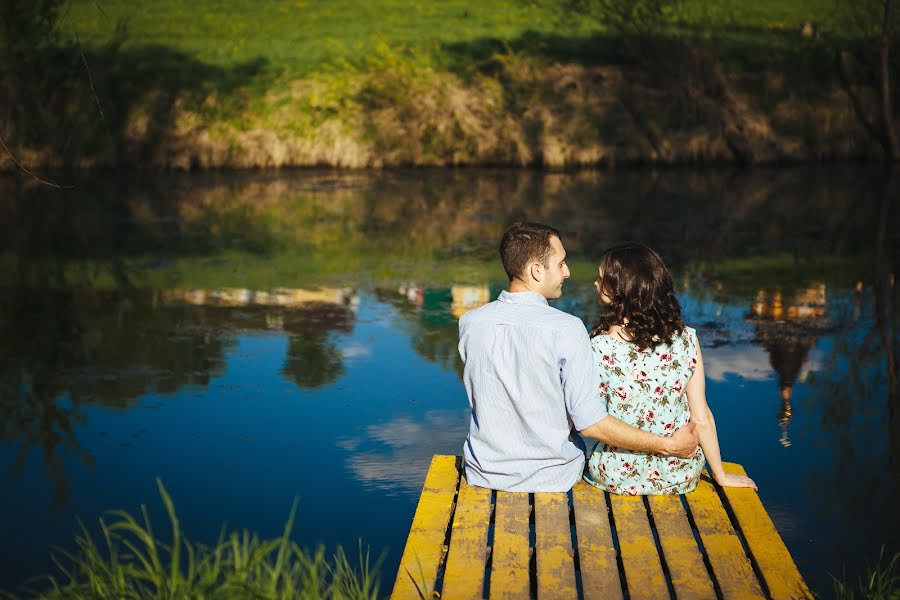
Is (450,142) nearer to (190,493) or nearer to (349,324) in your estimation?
(349,324)

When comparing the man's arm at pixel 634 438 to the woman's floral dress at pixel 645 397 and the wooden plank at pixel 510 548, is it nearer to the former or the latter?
the woman's floral dress at pixel 645 397

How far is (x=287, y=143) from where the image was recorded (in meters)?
24.4

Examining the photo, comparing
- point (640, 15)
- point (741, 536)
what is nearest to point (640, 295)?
point (741, 536)

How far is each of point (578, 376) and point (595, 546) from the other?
63 cm

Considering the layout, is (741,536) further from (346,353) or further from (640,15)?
(640,15)

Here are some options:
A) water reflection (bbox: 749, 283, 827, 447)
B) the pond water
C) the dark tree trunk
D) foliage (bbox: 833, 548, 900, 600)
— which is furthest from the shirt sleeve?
the dark tree trunk

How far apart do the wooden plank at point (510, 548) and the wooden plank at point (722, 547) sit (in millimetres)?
619

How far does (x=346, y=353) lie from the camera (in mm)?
8883

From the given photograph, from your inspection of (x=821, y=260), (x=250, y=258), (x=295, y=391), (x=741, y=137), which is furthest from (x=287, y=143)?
(x=295, y=391)

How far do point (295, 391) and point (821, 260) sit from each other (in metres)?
7.23

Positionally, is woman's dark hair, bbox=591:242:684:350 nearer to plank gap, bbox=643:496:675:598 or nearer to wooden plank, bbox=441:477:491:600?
plank gap, bbox=643:496:675:598

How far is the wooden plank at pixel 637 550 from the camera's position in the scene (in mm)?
3785

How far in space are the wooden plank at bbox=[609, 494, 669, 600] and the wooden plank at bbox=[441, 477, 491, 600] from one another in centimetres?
47

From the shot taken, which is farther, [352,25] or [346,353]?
[352,25]
